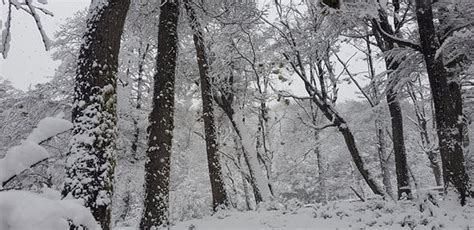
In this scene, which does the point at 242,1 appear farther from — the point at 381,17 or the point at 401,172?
the point at 401,172

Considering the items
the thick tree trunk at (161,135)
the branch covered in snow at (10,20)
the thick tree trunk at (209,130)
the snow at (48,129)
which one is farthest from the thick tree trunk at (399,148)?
the snow at (48,129)

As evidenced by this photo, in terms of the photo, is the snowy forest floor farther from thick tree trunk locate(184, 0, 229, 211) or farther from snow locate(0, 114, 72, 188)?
snow locate(0, 114, 72, 188)

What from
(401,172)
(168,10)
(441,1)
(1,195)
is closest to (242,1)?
(168,10)

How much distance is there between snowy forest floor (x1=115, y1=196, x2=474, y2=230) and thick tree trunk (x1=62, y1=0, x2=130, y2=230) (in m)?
3.37

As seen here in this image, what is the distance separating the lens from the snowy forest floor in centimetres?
642

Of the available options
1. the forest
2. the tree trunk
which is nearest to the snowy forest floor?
the forest

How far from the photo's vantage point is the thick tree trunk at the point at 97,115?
4.11 metres

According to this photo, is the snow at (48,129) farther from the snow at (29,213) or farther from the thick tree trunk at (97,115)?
the thick tree trunk at (97,115)

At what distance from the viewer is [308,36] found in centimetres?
1388

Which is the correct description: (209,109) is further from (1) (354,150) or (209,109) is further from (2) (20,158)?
(2) (20,158)

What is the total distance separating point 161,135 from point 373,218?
4978 mm

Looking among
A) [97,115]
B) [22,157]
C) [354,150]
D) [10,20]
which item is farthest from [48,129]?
[354,150]

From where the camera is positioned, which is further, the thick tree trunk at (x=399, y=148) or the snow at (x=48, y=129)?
the thick tree trunk at (x=399, y=148)

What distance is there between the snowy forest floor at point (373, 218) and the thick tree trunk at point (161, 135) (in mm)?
577
